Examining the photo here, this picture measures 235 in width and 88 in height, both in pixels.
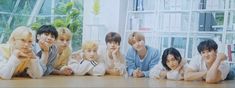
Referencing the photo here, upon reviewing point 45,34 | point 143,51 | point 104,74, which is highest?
point 45,34

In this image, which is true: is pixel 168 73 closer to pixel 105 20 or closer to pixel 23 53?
pixel 23 53

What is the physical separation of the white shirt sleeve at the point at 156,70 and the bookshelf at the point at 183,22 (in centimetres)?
74

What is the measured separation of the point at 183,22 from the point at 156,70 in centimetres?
98

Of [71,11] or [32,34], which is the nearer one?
[32,34]

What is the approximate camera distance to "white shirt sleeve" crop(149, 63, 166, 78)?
225 cm

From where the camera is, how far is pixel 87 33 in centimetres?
356

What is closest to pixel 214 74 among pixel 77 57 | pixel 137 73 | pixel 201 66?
pixel 201 66

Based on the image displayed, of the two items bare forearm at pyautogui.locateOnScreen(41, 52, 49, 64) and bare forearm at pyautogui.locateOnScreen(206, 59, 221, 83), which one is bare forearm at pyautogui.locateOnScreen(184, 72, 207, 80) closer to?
bare forearm at pyautogui.locateOnScreen(206, 59, 221, 83)

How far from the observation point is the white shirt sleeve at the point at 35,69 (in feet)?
6.41

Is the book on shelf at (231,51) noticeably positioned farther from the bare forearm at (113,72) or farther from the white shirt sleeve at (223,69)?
the bare forearm at (113,72)

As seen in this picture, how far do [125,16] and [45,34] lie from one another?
1.46 m

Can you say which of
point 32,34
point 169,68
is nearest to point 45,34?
point 32,34

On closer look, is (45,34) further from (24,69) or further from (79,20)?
(79,20)

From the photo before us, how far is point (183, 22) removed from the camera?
3.11 meters
